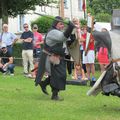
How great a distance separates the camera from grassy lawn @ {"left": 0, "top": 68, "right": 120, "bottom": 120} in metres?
9.58

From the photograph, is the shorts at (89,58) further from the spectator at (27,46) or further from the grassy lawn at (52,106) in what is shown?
the grassy lawn at (52,106)

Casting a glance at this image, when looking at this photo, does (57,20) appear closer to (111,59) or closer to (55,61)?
(55,61)

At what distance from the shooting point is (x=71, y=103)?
11398mm

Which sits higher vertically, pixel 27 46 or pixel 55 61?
pixel 55 61

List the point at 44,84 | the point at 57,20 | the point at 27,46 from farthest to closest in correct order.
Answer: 1. the point at 27,46
2. the point at 44,84
3. the point at 57,20

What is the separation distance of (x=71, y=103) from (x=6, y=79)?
17.7 ft

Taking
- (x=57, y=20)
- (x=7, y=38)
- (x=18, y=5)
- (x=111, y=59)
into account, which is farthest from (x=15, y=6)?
(x=111, y=59)

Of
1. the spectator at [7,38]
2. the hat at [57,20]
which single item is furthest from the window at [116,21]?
the spectator at [7,38]

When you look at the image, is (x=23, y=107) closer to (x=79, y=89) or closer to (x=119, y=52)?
(x=119, y=52)

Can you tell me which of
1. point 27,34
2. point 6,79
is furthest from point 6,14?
point 6,79

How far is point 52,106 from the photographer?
1084 cm

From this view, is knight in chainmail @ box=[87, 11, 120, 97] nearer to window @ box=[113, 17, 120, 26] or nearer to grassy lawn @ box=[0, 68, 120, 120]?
window @ box=[113, 17, 120, 26]

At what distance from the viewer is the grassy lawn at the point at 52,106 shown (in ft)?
31.4

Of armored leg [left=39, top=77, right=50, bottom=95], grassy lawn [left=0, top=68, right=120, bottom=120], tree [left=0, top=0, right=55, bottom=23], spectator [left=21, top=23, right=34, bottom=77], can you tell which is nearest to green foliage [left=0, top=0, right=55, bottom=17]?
tree [left=0, top=0, right=55, bottom=23]
